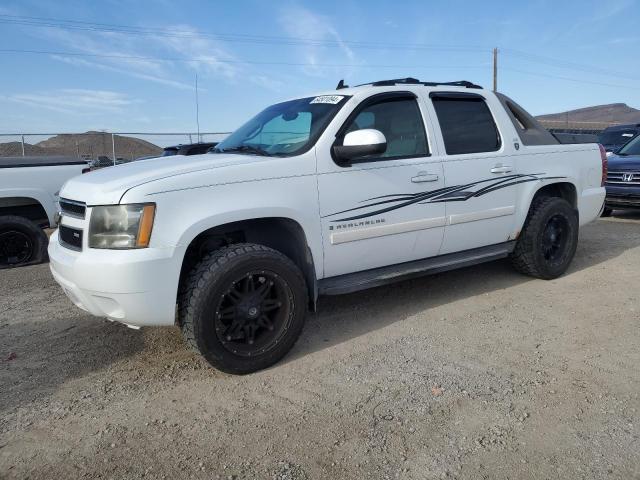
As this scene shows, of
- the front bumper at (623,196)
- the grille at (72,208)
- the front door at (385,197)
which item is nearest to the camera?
the grille at (72,208)

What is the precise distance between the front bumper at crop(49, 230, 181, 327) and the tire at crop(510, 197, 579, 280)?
3455 millimetres

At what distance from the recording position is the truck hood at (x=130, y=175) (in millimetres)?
3016

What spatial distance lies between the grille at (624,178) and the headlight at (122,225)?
27.5 ft

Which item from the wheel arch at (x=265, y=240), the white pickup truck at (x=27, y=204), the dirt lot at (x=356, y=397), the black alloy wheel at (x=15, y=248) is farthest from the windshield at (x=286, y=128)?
the black alloy wheel at (x=15, y=248)

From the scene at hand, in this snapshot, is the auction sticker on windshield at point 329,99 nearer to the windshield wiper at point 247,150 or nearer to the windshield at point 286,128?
the windshield at point 286,128

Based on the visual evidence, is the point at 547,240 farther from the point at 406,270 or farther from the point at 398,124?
the point at 398,124

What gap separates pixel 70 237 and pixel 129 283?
73cm

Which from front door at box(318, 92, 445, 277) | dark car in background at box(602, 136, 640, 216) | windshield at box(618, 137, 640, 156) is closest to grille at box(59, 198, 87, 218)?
front door at box(318, 92, 445, 277)

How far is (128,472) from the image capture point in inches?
93.2

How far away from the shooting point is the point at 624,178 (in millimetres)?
8648

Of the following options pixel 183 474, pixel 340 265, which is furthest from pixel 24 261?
pixel 183 474

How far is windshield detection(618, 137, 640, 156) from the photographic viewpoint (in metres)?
9.43

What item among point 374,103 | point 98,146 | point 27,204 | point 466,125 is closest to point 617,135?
point 466,125

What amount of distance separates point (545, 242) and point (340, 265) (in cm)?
255
